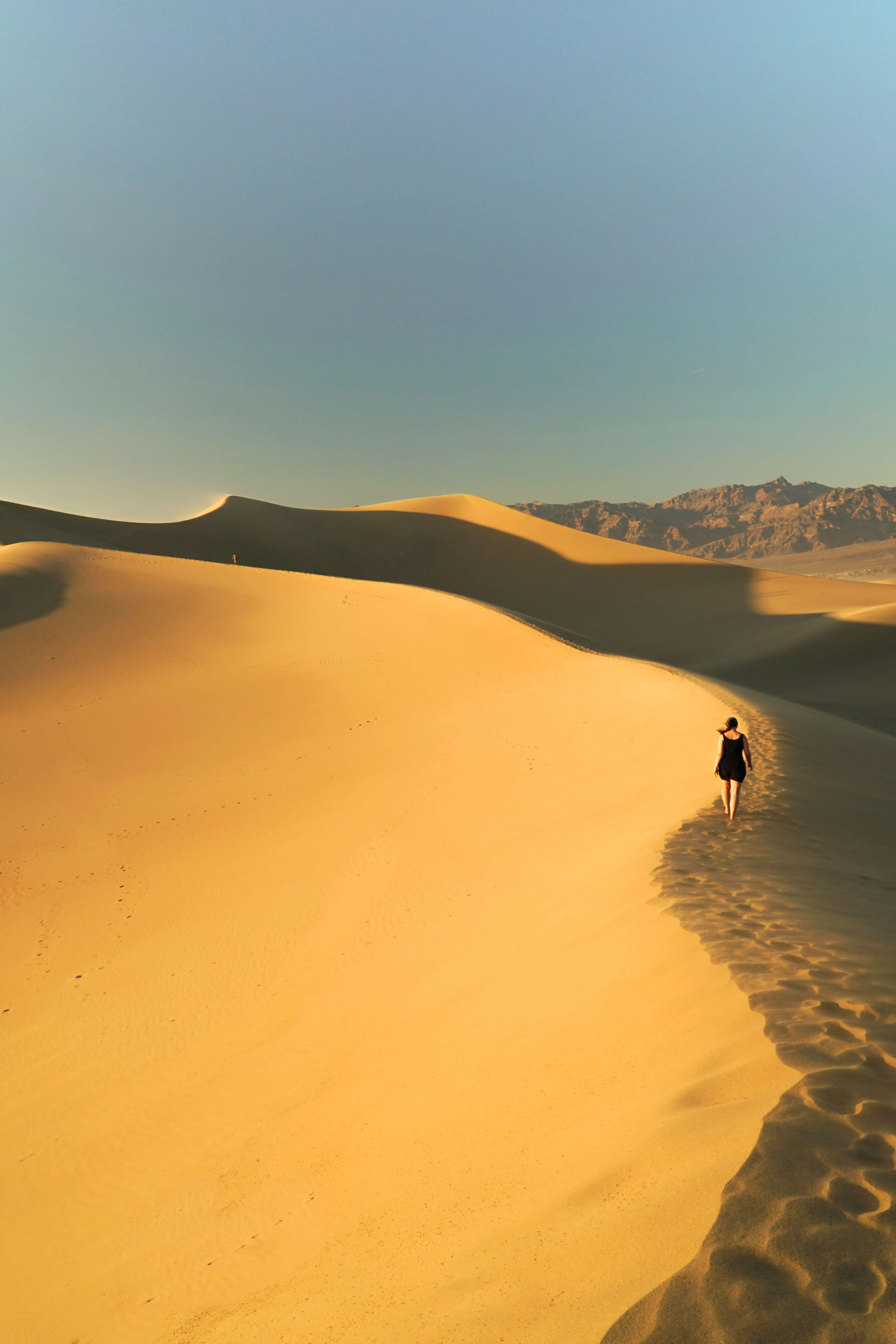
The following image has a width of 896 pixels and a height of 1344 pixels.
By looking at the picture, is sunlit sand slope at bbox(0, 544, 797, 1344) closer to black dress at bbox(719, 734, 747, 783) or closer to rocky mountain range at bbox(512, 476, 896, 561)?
black dress at bbox(719, 734, 747, 783)

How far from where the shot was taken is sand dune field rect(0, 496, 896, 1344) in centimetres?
199

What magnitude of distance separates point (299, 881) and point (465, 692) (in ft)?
19.3

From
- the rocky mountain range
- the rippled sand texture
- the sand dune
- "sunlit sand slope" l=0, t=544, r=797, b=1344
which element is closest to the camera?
the rippled sand texture

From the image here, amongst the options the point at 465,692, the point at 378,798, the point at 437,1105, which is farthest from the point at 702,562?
the point at 437,1105

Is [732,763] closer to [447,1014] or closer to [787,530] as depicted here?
[447,1014]

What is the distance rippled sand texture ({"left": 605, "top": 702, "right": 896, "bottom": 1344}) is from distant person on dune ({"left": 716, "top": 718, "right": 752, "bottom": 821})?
8.5 inches

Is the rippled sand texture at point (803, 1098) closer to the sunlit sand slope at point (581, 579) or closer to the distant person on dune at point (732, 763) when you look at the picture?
the distant person on dune at point (732, 763)

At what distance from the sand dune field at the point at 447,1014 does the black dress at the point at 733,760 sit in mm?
407

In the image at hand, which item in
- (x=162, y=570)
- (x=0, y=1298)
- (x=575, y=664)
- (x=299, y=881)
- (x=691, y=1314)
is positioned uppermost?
(x=162, y=570)

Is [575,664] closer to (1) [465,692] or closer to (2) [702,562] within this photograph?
(1) [465,692]

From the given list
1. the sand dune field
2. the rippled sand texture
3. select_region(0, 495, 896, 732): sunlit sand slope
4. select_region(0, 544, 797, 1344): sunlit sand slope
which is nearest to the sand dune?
select_region(0, 495, 896, 732): sunlit sand slope

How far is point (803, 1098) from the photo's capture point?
7.57ft

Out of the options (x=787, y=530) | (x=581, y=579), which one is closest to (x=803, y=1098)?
(x=581, y=579)

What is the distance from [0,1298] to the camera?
3.17 m
